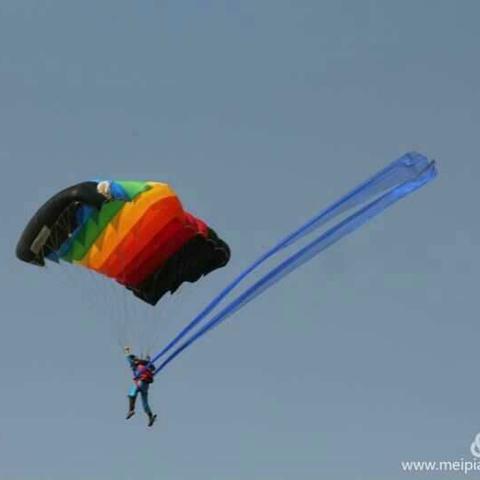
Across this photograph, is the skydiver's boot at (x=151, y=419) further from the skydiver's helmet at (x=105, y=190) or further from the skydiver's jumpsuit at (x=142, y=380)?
the skydiver's helmet at (x=105, y=190)

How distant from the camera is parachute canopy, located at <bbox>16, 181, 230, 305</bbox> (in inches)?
1300

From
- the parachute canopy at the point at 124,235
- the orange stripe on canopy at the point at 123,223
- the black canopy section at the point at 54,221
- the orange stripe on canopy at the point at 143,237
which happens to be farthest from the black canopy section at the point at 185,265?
the black canopy section at the point at 54,221

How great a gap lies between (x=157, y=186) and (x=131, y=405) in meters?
4.85

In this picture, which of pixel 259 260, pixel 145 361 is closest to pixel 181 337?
pixel 145 361

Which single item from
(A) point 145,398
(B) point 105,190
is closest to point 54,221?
(B) point 105,190

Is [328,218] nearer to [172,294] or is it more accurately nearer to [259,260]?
[259,260]

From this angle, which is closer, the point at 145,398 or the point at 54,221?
the point at 145,398

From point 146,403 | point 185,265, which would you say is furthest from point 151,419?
point 185,265

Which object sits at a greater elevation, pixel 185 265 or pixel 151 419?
pixel 185 265

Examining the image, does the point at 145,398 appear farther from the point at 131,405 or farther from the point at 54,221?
the point at 54,221

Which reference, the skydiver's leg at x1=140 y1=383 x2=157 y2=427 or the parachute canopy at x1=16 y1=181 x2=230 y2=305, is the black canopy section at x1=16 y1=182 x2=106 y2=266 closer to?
the parachute canopy at x1=16 y1=181 x2=230 y2=305

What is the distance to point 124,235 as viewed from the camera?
1304 inches

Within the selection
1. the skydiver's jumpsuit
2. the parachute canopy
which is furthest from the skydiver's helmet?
the skydiver's jumpsuit

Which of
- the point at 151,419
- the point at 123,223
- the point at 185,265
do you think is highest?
the point at 123,223
